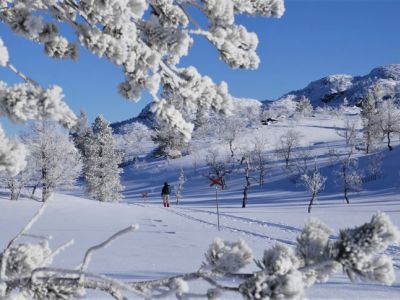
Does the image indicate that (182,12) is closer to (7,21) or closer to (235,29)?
(235,29)

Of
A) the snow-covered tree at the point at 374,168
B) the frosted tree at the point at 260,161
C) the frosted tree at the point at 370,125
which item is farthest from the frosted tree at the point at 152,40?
the frosted tree at the point at 370,125

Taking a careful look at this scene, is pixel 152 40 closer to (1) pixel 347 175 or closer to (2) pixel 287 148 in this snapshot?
(1) pixel 347 175

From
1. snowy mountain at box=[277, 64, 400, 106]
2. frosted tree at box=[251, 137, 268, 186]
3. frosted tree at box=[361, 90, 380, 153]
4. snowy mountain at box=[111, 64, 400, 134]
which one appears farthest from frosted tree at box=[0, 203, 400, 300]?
snowy mountain at box=[277, 64, 400, 106]

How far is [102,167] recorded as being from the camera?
4275 cm

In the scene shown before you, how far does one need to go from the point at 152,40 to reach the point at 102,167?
4143 cm

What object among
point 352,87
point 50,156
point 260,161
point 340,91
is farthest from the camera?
point 340,91

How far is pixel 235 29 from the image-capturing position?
2.50 meters

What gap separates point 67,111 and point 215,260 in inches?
33.2

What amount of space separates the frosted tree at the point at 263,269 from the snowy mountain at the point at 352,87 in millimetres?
141589

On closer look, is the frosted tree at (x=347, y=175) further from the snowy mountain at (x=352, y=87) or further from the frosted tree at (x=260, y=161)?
the snowy mountain at (x=352, y=87)

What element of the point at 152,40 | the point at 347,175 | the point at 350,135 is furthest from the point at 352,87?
the point at 152,40

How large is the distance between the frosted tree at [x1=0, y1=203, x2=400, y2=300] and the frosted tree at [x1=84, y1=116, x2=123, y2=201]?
41.1 meters

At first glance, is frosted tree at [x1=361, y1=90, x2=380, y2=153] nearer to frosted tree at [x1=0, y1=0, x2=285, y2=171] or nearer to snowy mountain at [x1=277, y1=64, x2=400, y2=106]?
frosted tree at [x1=0, y1=0, x2=285, y2=171]

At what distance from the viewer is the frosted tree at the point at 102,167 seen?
42219 millimetres
